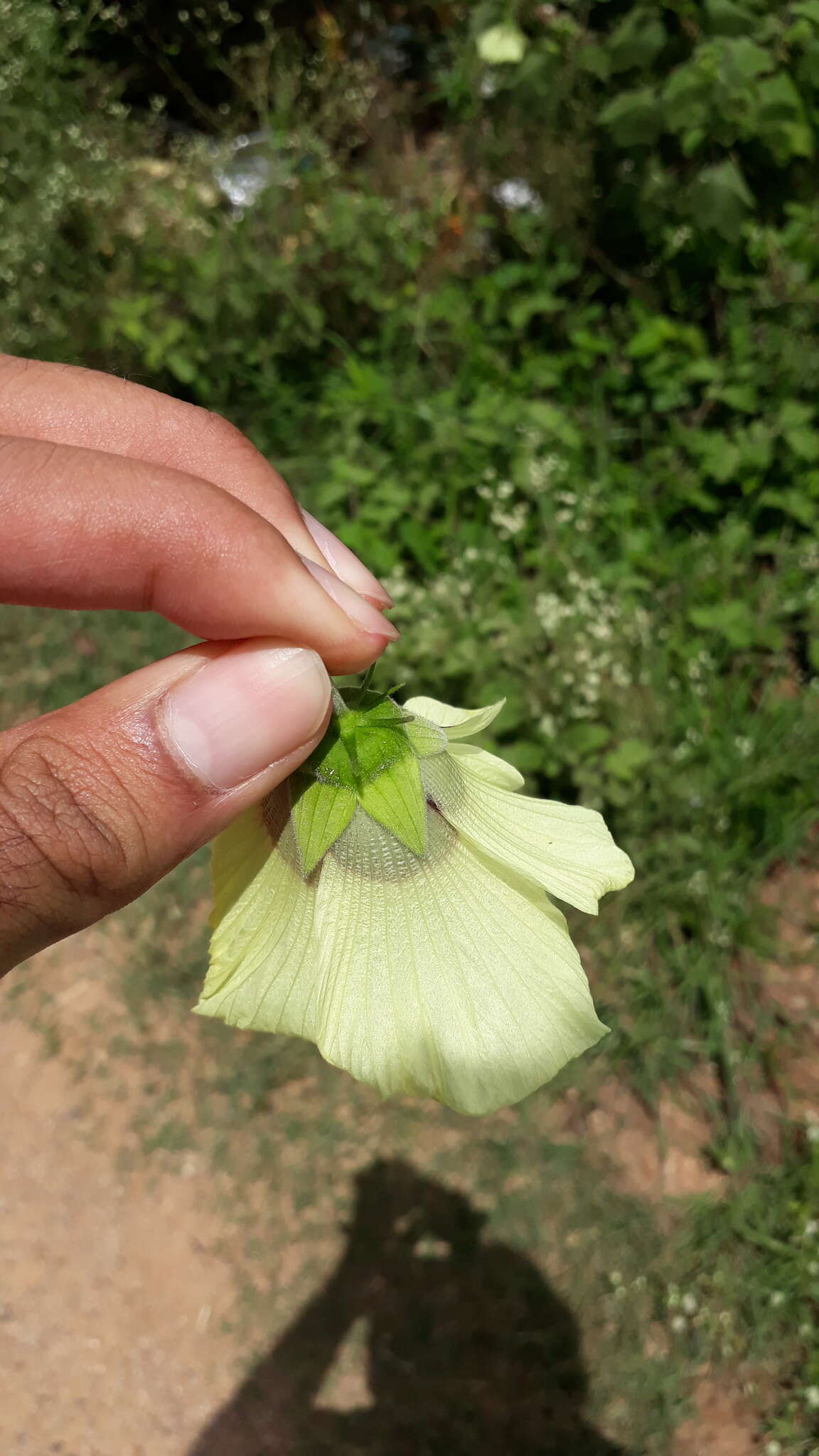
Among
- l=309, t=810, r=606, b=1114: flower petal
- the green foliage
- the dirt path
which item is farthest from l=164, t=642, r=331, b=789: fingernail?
the dirt path

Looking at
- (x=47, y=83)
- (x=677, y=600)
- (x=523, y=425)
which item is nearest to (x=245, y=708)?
(x=677, y=600)

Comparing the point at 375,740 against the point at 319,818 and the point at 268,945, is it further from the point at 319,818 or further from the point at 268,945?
the point at 268,945

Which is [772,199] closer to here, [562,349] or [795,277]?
[795,277]

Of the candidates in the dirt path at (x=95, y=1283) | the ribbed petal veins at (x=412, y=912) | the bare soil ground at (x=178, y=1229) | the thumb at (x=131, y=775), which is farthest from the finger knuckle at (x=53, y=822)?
the dirt path at (x=95, y=1283)

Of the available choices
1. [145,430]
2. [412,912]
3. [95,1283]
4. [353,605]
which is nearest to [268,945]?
[412,912]

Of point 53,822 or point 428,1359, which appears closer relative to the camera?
point 53,822
